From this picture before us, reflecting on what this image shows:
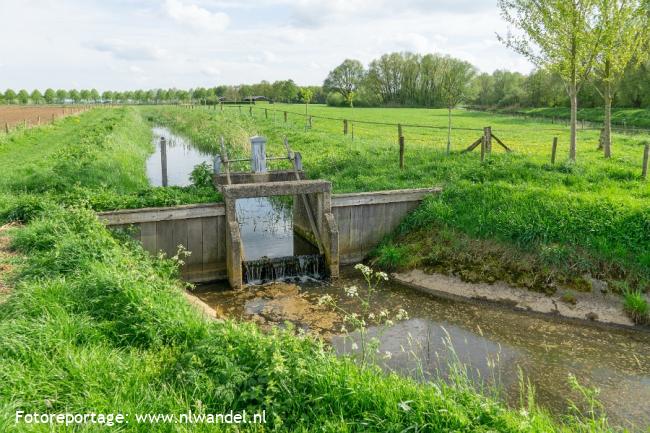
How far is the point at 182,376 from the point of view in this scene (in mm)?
6004

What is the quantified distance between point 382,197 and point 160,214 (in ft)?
20.6

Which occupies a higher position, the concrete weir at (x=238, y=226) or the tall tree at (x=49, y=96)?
the tall tree at (x=49, y=96)

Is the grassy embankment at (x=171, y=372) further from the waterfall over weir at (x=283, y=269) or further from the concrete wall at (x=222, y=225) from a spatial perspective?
the waterfall over weir at (x=283, y=269)

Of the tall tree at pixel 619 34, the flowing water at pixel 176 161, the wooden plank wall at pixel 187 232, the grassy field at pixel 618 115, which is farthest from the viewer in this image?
the grassy field at pixel 618 115

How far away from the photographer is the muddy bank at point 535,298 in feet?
37.3

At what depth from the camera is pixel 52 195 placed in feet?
47.2

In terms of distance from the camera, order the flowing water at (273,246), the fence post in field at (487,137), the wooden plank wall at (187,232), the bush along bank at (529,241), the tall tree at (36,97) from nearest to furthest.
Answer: the bush along bank at (529,241) → the wooden plank wall at (187,232) → the flowing water at (273,246) → the fence post in field at (487,137) → the tall tree at (36,97)

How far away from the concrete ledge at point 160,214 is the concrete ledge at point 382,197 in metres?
3.42

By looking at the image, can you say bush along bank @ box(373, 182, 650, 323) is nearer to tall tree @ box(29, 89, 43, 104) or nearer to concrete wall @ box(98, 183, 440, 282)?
concrete wall @ box(98, 183, 440, 282)

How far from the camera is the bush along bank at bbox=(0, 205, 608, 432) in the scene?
208 inches

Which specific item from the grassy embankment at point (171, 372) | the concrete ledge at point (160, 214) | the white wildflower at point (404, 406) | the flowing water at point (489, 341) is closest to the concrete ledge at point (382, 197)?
the flowing water at point (489, 341)

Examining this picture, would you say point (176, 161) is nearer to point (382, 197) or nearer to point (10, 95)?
point (382, 197)

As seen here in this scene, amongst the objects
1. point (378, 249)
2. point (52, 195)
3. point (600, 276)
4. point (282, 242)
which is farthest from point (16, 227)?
point (600, 276)

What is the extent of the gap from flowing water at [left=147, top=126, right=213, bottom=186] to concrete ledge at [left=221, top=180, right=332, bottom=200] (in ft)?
27.1
